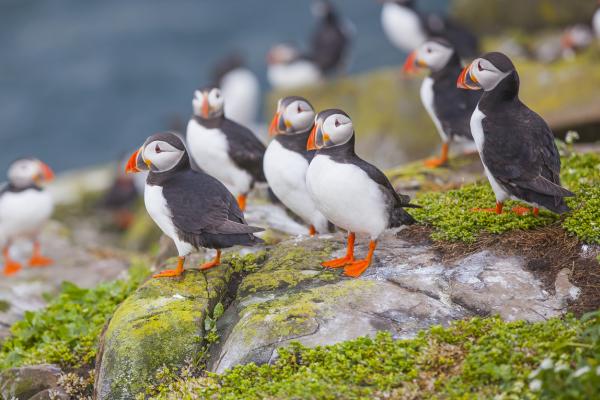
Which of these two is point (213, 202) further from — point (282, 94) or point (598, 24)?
point (282, 94)

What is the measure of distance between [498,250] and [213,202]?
203cm

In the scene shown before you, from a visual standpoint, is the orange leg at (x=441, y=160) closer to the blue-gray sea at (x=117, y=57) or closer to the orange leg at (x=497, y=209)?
the orange leg at (x=497, y=209)

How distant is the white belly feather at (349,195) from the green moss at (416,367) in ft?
3.34

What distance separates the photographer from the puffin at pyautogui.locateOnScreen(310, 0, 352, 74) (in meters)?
15.5

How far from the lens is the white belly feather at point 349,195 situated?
561cm

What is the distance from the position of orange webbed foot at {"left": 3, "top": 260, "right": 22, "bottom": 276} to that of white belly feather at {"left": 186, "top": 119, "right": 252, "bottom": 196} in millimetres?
2878

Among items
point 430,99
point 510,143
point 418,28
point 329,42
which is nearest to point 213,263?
point 510,143

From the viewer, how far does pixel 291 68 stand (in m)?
16.0

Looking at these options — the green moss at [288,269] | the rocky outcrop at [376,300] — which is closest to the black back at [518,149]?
the rocky outcrop at [376,300]

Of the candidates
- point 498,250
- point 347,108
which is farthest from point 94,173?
point 498,250

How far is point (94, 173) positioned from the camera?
1636cm

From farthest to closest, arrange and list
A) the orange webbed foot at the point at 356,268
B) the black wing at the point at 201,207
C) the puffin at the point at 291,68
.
→ 1. the puffin at the point at 291,68
2. the black wing at the point at 201,207
3. the orange webbed foot at the point at 356,268

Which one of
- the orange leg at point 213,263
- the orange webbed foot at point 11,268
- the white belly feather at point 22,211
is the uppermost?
the white belly feather at point 22,211

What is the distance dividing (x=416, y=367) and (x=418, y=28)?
9.30 m
